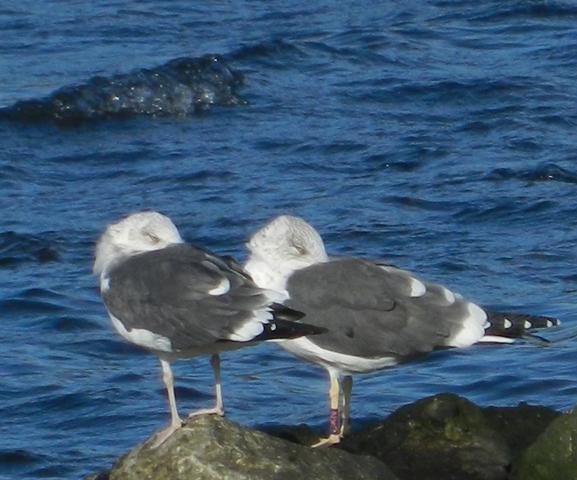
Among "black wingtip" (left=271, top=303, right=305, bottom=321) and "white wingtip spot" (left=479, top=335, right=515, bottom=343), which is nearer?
"black wingtip" (left=271, top=303, right=305, bottom=321)

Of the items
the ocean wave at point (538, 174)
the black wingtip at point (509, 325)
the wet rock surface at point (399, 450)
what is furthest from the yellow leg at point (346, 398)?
the ocean wave at point (538, 174)

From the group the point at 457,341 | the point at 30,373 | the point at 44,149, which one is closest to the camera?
the point at 457,341

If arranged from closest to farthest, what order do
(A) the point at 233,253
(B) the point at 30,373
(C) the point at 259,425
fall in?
(C) the point at 259,425 < (B) the point at 30,373 < (A) the point at 233,253

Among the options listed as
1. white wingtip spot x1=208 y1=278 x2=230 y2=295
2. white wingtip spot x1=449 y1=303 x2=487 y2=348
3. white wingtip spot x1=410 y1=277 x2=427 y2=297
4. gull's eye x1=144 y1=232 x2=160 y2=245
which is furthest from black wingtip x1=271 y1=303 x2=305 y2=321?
gull's eye x1=144 y1=232 x2=160 y2=245

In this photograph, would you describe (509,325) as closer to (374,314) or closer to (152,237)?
(374,314)

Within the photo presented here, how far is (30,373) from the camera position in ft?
34.6

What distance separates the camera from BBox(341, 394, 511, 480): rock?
7.42 meters

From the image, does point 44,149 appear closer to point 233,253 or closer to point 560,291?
point 233,253

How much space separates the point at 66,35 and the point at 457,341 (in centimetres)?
1095

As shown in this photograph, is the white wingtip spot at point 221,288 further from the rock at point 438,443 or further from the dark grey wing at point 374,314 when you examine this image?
the rock at point 438,443

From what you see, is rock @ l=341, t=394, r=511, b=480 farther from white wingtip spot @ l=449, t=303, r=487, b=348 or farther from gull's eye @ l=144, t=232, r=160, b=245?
gull's eye @ l=144, t=232, r=160, b=245

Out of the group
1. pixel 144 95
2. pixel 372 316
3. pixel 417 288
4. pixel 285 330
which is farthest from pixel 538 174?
pixel 285 330

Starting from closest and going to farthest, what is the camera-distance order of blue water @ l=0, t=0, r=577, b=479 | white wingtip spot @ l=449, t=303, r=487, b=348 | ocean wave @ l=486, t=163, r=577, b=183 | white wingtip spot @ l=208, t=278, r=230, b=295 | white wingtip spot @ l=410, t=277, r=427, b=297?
white wingtip spot @ l=208, t=278, r=230, b=295 < white wingtip spot @ l=449, t=303, r=487, b=348 < white wingtip spot @ l=410, t=277, r=427, b=297 < blue water @ l=0, t=0, r=577, b=479 < ocean wave @ l=486, t=163, r=577, b=183

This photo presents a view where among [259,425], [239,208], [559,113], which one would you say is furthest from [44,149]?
[259,425]
